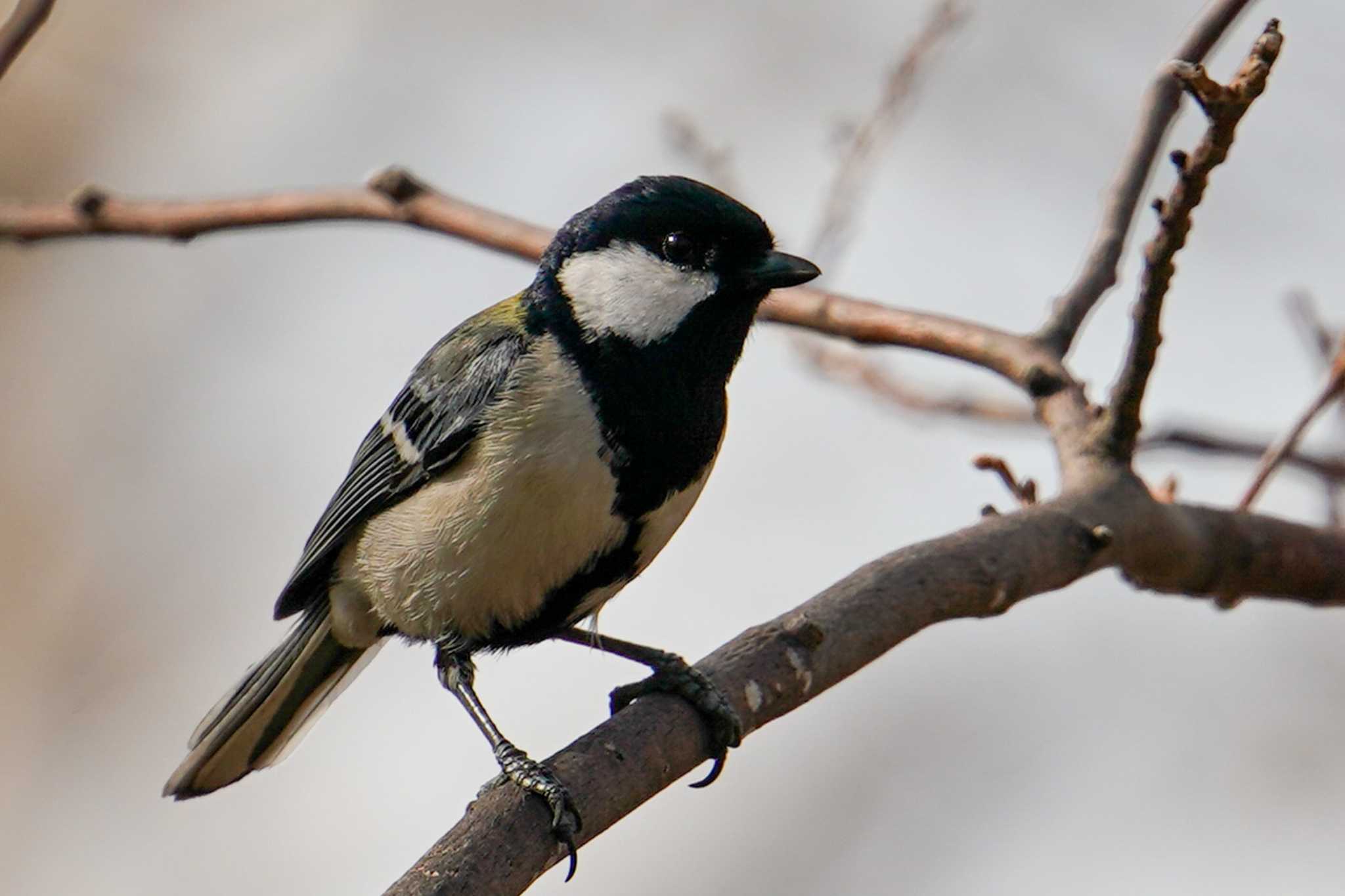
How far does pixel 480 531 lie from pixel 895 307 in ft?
3.69

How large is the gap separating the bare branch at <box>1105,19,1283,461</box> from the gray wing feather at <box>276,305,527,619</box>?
1227 millimetres

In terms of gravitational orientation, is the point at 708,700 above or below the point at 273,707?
below

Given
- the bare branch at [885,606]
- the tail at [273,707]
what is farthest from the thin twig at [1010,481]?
the tail at [273,707]

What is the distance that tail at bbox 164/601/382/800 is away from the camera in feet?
11.2

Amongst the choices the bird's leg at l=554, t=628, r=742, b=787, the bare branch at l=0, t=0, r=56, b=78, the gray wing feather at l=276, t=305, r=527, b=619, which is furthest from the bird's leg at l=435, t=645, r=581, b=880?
the bare branch at l=0, t=0, r=56, b=78

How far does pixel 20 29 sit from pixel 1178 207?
1.84 m

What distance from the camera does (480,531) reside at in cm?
294

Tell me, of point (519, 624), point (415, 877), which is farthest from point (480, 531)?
point (415, 877)

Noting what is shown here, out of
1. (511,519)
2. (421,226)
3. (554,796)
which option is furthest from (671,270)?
(554,796)

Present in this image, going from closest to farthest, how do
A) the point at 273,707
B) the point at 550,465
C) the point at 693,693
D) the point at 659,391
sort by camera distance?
the point at 693,693, the point at 550,465, the point at 659,391, the point at 273,707

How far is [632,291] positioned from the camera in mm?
3123

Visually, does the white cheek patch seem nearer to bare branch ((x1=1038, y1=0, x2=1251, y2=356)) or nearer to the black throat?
the black throat

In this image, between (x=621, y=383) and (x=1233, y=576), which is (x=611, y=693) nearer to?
(x=621, y=383)

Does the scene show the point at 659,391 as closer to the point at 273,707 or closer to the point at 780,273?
the point at 780,273
